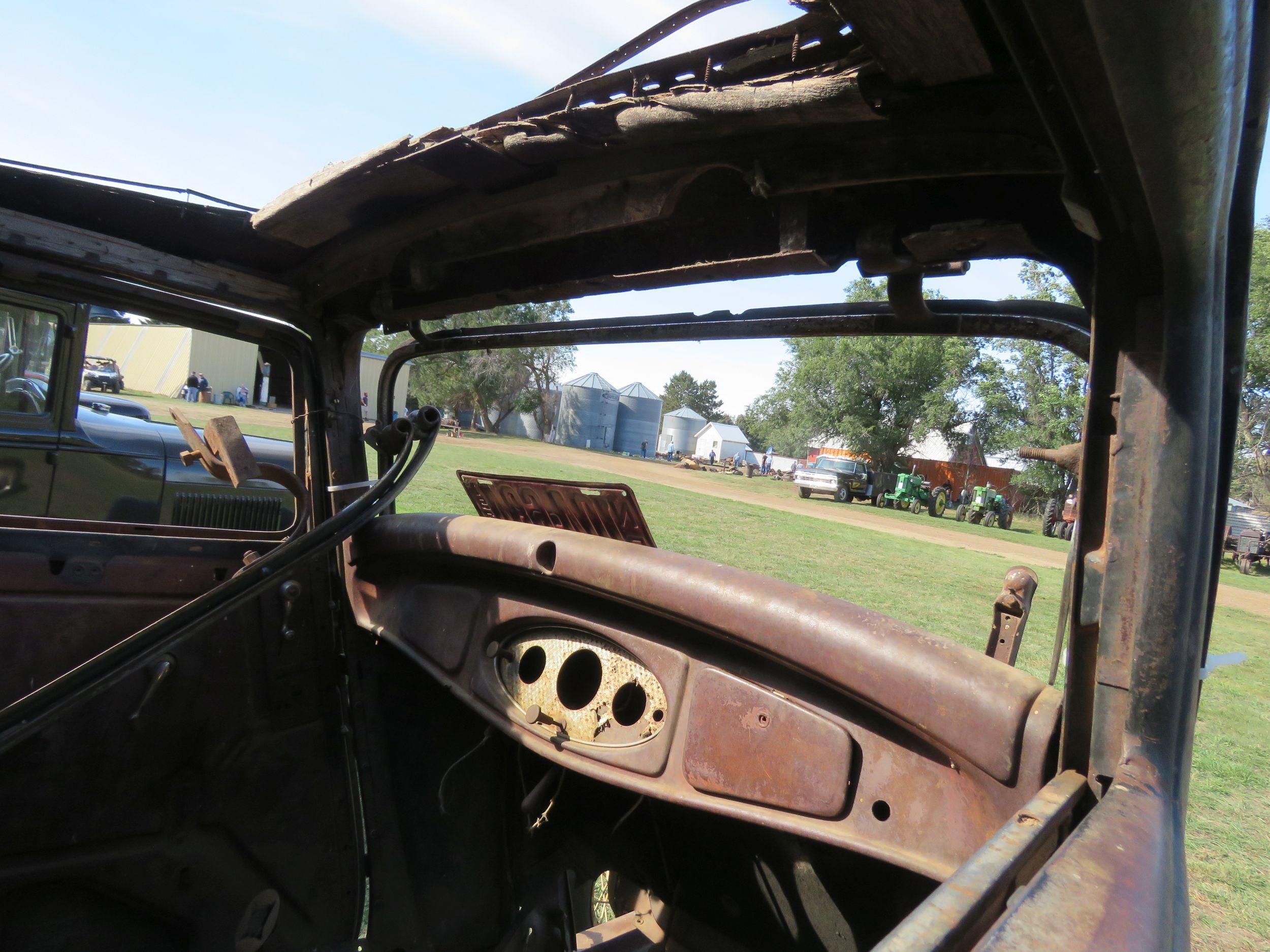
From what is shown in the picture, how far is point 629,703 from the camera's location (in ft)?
5.62

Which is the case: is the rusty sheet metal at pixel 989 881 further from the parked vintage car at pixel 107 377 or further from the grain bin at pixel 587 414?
the grain bin at pixel 587 414

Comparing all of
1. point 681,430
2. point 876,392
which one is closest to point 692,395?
point 681,430

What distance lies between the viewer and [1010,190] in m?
1.18

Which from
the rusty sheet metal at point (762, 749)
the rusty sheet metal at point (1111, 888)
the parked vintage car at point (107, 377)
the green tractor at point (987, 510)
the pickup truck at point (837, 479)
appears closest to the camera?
the rusty sheet metal at point (1111, 888)

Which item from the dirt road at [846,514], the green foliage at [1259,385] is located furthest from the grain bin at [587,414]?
the green foliage at [1259,385]

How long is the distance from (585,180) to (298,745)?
1.60 meters

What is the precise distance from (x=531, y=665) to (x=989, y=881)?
124 cm

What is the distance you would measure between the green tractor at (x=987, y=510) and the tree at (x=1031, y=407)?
1209mm

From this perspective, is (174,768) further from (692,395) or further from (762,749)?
(692,395)

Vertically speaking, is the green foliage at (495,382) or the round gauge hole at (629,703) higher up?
the green foliage at (495,382)

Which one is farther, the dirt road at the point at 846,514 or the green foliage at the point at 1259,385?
the green foliage at the point at 1259,385

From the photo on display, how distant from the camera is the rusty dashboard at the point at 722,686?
116cm

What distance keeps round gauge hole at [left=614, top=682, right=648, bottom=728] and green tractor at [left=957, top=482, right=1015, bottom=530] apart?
99.2 ft

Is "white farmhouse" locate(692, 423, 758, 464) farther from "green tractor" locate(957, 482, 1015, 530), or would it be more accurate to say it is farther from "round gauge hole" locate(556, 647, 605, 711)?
"round gauge hole" locate(556, 647, 605, 711)
